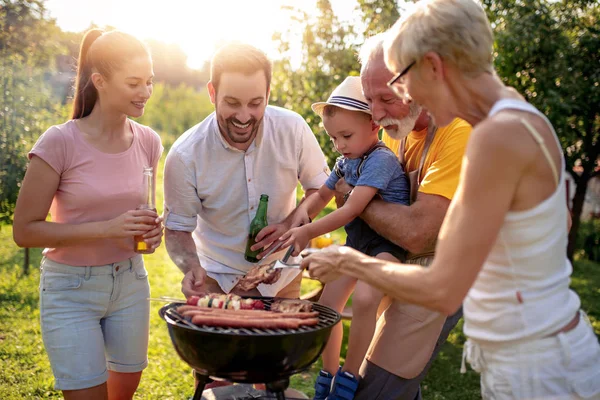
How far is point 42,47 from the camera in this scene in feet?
39.6

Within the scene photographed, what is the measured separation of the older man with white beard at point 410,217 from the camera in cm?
326

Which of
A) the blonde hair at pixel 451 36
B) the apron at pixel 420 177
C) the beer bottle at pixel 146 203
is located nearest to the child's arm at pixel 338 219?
the apron at pixel 420 177

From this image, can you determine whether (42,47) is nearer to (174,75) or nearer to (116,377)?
(116,377)

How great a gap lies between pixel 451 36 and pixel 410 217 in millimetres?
1213

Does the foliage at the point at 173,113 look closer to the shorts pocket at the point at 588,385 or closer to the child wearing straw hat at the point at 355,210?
the child wearing straw hat at the point at 355,210

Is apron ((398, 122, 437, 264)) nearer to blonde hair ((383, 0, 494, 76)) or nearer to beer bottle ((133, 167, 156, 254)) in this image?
blonde hair ((383, 0, 494, 76))

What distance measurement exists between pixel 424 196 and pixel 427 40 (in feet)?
3.69

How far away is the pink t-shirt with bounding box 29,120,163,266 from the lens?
358cm

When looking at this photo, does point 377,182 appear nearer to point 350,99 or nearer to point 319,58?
point 350,99

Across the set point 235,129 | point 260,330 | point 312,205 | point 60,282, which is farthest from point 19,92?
point 260,330

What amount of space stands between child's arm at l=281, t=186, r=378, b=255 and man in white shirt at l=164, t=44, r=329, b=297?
0.41m

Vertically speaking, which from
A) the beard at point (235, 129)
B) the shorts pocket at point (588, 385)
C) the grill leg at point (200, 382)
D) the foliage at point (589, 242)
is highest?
the beard at point (235, 129)

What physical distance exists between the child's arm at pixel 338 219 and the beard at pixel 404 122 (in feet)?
1.04

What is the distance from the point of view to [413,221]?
3.29 meters
